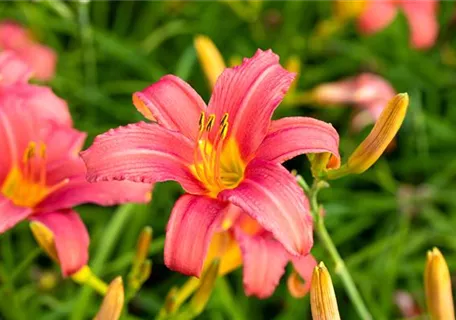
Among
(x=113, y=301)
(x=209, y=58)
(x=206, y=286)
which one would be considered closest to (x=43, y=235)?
(x=113, y=301)

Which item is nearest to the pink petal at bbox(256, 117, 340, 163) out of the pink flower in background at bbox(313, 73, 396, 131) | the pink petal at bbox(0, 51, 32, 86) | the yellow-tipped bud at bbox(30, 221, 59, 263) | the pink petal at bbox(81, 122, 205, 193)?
the pink petal at bbox(81, 122, 205, 193)

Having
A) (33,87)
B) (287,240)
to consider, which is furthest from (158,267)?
(287,240)

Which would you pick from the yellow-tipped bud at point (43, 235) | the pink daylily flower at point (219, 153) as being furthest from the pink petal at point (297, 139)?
the yellow-tipped bud at point (43, 235)

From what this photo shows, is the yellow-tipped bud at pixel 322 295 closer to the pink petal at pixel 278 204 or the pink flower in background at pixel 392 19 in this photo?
the pink petal at pixel 278 204

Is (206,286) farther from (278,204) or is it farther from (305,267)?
(278,204)

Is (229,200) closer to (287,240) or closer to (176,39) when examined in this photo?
(287,240)

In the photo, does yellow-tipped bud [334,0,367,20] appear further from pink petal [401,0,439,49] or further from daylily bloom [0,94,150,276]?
daylily bloom [0,94,150,276]

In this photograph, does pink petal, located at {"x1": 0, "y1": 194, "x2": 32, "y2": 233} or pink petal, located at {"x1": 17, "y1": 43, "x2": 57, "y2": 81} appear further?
pink petal, located at {"x1": 17, "y1": 43, "x2": 57, "y2": 81}
